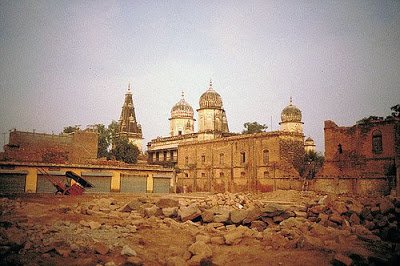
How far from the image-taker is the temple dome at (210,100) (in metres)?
40.8

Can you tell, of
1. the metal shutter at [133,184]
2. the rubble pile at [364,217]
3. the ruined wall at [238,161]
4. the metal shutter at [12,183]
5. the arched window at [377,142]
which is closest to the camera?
the rubble pile at [364,217]

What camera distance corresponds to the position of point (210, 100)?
135 feet

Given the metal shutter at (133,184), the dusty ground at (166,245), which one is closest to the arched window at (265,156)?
the metal shutter at (133,184)

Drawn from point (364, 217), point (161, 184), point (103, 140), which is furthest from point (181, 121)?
point (364, 217)

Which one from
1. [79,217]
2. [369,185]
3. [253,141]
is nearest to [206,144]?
[253,141]

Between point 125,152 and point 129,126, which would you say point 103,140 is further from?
point 125,152

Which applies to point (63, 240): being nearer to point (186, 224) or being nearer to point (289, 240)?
point (186, 224)

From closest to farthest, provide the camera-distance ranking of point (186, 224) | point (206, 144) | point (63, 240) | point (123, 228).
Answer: point (63, 240), point (123, 228), point (186, 224), point (206, 144)

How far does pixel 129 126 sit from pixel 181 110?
9102 millimetres

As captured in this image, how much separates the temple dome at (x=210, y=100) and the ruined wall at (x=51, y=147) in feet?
44.6

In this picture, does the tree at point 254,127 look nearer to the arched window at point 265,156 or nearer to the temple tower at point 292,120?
the temple tower at point 292,120

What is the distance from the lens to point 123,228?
11.3 metres

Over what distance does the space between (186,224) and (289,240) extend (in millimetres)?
4141

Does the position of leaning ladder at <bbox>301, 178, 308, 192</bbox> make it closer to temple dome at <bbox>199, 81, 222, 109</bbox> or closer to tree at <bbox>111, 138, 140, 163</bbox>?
temple dome at <bbox>199, 81, 222, 109</bbox>
